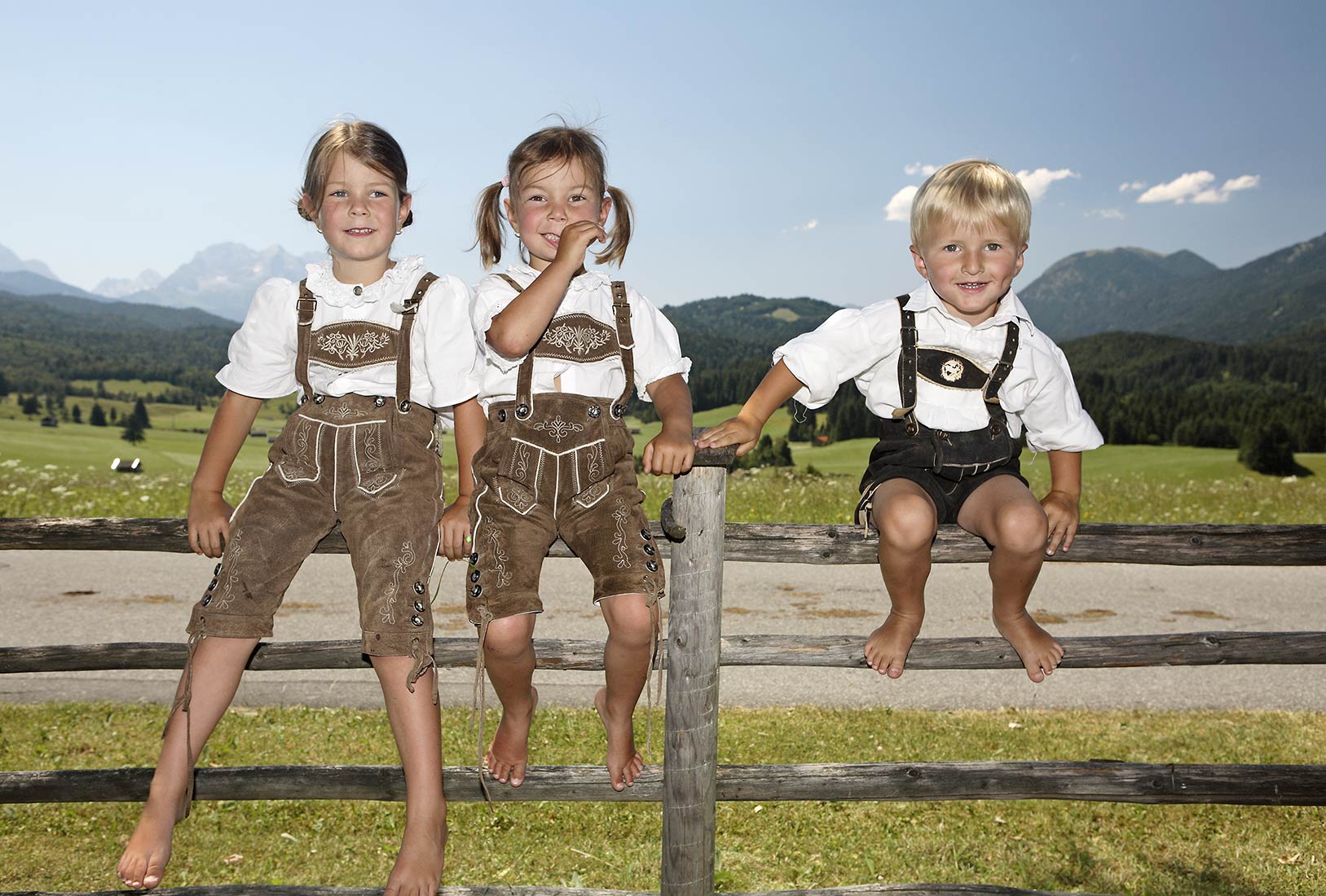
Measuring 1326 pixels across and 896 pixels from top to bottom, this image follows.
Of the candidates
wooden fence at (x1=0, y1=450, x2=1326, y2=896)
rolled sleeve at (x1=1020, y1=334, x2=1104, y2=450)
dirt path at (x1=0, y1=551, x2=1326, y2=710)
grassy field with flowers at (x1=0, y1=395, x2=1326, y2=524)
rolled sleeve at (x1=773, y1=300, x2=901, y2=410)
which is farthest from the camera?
grassy field with flowers at (x1=0, y1=395, x2=1326, y2=524)

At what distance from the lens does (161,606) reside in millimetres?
7684

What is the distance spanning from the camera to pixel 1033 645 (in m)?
2.91

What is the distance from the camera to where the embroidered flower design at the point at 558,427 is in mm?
2717

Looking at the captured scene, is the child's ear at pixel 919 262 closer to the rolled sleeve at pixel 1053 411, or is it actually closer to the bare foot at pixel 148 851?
the rolled sleeve at pixel 1053 411

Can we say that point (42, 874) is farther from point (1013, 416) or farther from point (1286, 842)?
point (1286, 842)

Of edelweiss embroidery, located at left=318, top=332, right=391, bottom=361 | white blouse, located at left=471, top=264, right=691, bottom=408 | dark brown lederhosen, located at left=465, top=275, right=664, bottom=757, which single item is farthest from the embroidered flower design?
edelweiss embroidery, located at left=318, top=332, right=391, bottom=361

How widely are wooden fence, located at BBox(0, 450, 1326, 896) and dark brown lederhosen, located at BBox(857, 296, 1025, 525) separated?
0.21m

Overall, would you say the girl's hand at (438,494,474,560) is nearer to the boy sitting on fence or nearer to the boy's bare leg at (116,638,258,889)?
the boy's bare leg at (116,638,258,889)

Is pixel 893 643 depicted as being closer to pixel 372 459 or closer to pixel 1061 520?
pixel 1061 520

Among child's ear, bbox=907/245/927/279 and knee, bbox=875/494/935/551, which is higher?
child's ear, bbox=907/245/927/279

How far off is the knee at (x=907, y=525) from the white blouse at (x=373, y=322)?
4.20 ft

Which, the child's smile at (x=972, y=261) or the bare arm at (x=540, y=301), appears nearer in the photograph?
the bare arm at (x=540, y=301)

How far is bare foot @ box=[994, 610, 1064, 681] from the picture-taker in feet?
9.51

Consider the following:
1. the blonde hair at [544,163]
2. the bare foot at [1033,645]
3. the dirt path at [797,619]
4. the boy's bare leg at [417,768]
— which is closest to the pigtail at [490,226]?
the blonde hair at [544,163]
